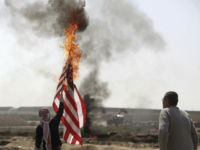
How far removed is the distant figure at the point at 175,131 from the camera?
3377 mm

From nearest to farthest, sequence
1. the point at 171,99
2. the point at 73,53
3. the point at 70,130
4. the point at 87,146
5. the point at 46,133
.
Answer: the point at 171,99, the point at 46,133, the point at 70,130, the point at 73,53, the point at 87,146

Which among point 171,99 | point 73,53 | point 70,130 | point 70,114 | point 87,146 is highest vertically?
point 73,53

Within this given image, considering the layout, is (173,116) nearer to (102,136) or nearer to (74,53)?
(74,53)

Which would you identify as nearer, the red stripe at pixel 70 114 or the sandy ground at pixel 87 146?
the red stripe at pixel 70 114

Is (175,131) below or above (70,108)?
below

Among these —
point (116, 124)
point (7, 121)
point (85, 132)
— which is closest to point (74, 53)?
point (85, 132)

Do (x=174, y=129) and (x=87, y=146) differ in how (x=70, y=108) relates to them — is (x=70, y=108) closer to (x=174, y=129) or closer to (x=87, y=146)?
(x=174, y=129)

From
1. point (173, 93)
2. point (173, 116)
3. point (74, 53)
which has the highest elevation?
point (74, 53)

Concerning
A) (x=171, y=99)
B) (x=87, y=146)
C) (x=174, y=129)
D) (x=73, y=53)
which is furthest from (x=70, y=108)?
(x=87, y=146)

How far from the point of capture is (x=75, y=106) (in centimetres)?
614

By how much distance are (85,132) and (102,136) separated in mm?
4503

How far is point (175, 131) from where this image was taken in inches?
140

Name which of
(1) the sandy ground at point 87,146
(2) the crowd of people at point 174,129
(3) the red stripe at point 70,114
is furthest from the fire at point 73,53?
(1) the sandy ground at point 87,146

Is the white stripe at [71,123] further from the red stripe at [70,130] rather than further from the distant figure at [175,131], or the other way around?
the distant figure at [175,131]
